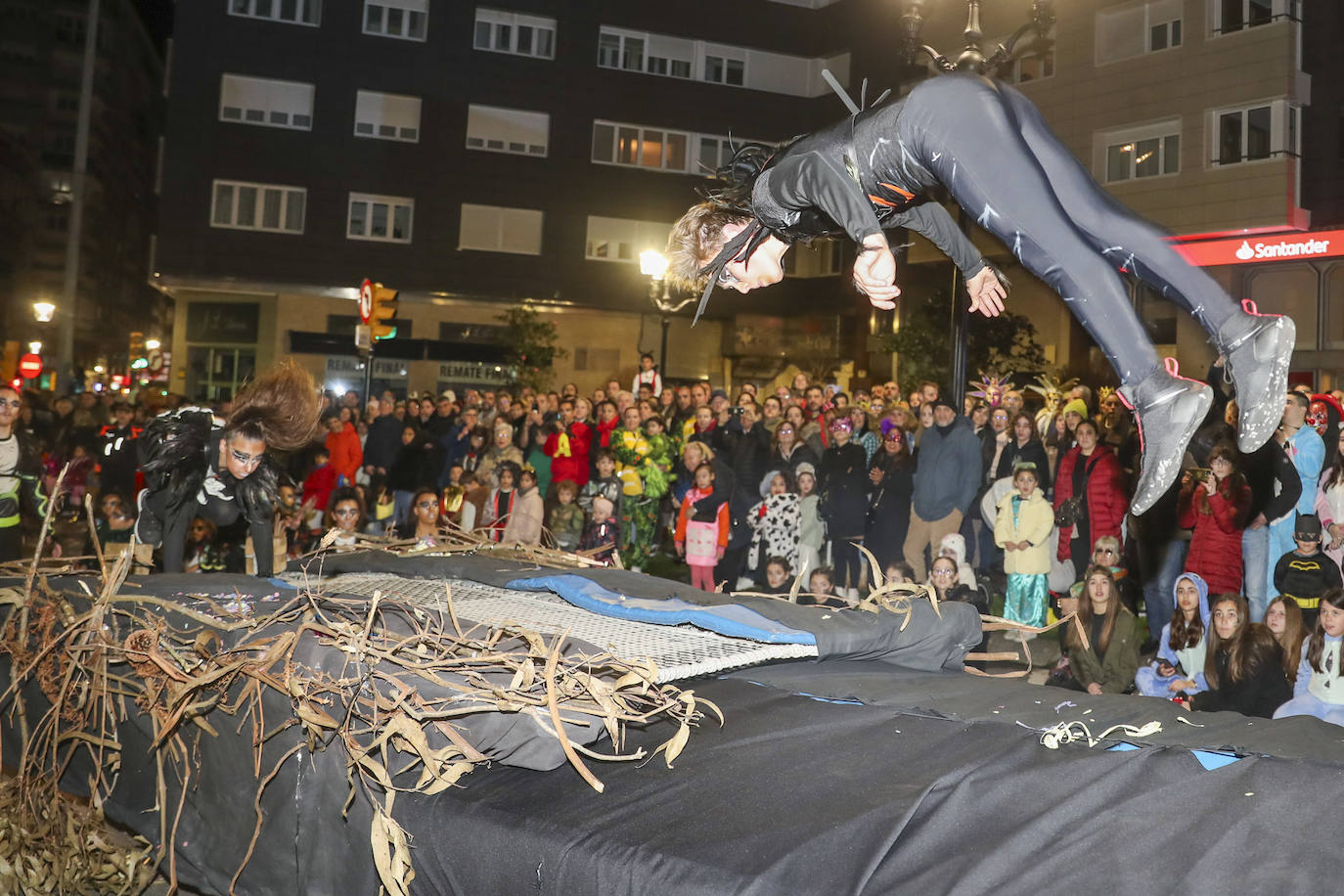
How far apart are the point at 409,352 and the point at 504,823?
66.2 feet

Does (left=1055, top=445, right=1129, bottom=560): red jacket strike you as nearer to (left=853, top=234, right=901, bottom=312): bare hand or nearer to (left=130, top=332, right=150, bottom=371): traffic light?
(left=853, top=234, right=901, bottom=312): bare hand

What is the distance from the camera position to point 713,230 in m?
3.55

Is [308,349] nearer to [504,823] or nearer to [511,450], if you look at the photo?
[511,450]

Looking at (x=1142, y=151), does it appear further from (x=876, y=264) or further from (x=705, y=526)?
(x=876, y=264)

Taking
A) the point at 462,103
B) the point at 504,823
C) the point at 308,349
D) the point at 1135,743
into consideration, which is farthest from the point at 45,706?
the point at 462,103

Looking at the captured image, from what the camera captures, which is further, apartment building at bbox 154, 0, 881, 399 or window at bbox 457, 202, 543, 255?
window at bbox 457, 202, 543, 255

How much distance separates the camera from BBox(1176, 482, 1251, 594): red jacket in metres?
5.84

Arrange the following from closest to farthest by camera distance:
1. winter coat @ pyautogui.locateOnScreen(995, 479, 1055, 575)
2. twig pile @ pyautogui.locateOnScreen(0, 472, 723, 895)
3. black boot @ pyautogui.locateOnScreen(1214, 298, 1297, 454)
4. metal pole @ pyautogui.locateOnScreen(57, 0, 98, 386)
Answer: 1. twig pile @ pyautogui.locateOnScreen(0, 472, 723, 895)
2. black boot @ pyautogui.locateOnScreen(1214, 298, 1297, 454)
3. winter coat @ pyautogui.locateOnScreen(995, 479, 1055, 575)
4. metal pole @ pyautogui.locateOnScreen(57, 0, 98, 386)

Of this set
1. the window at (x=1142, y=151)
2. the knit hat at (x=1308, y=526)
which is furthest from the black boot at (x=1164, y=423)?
the window at (x=1142, y=151)

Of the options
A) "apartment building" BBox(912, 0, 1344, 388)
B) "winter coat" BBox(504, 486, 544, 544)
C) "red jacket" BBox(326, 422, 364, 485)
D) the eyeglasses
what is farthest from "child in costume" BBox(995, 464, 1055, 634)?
"apartment building" BBox(912, 0, 1344, 388)

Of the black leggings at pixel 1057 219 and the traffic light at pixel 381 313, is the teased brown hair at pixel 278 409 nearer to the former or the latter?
the black leggings at pixel 1057 219

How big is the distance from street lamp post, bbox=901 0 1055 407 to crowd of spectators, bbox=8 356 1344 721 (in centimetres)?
41

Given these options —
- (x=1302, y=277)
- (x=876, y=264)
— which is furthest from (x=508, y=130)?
(x=876, y=264)

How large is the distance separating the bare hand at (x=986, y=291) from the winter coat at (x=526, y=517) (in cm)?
524
